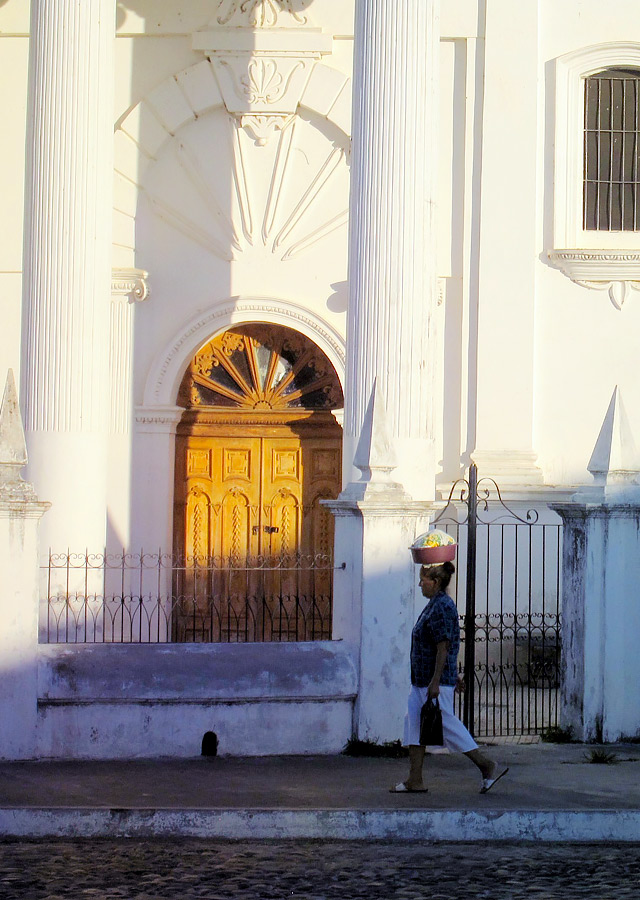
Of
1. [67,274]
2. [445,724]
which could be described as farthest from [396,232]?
[445,724]

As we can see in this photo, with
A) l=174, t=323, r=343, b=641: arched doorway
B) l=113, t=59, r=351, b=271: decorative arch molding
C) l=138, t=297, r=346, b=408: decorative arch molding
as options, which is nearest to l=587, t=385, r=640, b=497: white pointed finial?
l=138, t=297, r=346, b=408: decorative arch molding

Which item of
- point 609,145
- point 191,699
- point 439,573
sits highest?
point 609,145

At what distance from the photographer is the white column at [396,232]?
480 inches

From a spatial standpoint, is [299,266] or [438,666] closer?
[438,666]

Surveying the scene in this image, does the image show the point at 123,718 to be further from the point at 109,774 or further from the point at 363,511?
the point at 363,511

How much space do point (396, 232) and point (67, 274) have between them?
2.95 meters

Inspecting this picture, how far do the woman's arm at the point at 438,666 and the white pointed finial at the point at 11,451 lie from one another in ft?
9.56

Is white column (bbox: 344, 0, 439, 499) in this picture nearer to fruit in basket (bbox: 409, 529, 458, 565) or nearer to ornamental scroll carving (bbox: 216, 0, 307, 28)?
ornamental scroll carving (bbox: 216, 0, 307, 28)

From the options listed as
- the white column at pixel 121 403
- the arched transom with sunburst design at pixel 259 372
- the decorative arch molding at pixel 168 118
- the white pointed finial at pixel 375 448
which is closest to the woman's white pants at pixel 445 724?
the white pointed finial at pixel 375 448

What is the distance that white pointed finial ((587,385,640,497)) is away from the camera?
34.0 feet

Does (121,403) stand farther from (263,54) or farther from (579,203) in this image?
(579,203)

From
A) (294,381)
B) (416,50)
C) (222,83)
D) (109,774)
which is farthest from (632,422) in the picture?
(109,774)

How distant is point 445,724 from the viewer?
8.14m

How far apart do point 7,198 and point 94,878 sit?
32.9 ft
